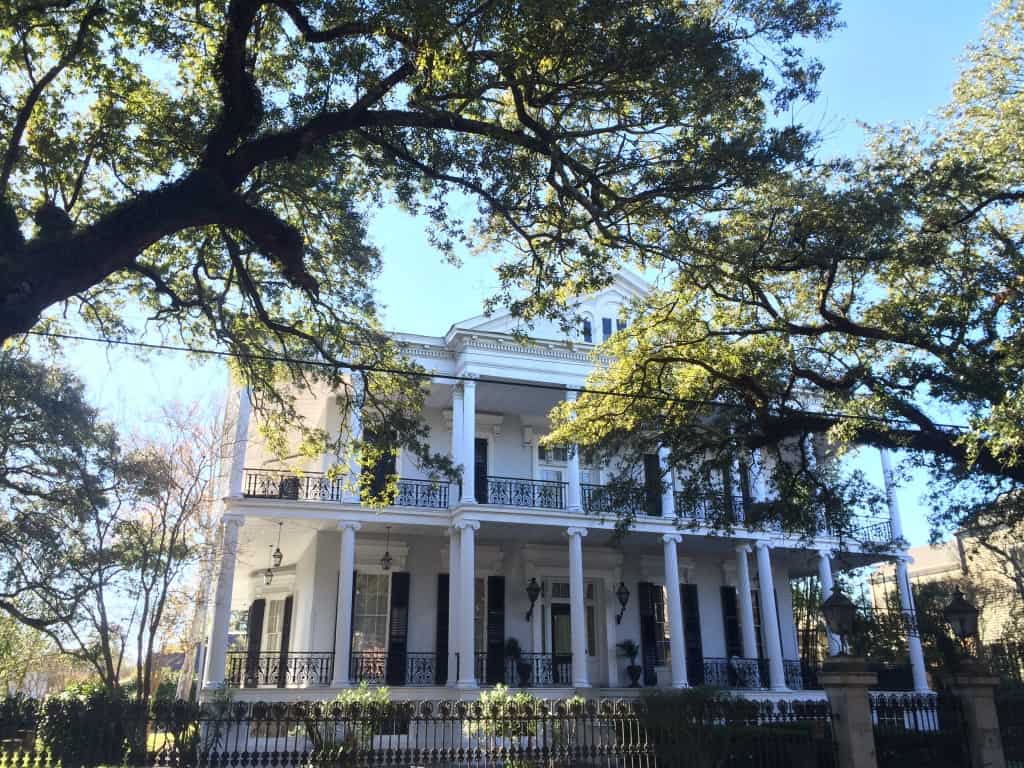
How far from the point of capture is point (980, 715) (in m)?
11.1

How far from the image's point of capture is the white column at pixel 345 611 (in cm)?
1619

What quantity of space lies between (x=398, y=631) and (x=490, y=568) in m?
2.66

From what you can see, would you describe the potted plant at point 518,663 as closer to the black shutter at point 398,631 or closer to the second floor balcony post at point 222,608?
the black shutter at point 398,631

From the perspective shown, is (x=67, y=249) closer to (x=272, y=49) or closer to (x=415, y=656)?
(x=272, y=49)

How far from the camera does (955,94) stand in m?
14.1

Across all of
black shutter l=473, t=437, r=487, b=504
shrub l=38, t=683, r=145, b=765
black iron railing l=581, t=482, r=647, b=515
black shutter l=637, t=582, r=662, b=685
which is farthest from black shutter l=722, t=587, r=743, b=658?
shrub l=38, t=683, r=145, b=765

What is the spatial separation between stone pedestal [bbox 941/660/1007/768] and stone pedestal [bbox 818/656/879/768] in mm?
1807

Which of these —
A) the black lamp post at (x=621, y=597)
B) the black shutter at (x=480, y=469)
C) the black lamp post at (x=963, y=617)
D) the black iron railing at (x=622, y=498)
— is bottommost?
the black lamp post at (x=963, y=617)

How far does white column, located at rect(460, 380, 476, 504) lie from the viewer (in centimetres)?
1791

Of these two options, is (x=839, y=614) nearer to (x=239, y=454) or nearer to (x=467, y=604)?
(x=467, y=604)

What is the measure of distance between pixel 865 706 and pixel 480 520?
30.1 feet

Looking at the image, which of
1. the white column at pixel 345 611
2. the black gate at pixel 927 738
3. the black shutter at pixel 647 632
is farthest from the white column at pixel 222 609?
the black gate at pixel 927 738

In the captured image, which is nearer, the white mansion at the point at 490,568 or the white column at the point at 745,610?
the white mansion at the point at 490,568

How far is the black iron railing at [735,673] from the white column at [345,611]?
9.15m
